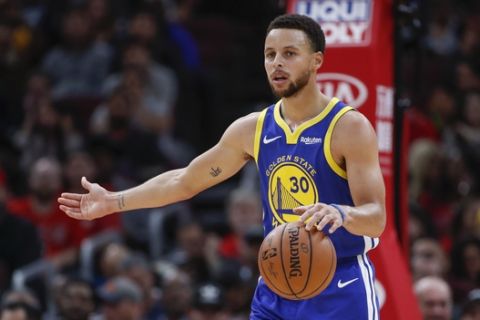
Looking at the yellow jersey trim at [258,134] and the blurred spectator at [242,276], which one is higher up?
the yellow jersey trim at [258,134]

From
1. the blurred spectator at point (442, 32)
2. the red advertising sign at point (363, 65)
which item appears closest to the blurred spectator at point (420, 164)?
the blurred spectator at point (442, 32)

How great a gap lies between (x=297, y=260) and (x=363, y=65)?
2.59 m

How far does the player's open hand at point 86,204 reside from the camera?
22.6 feet

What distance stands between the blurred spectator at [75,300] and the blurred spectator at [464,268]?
3438 mm

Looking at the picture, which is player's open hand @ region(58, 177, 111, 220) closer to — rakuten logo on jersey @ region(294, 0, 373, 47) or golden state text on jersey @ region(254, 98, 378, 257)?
golden state text on jersey @ region(254, 98, 378, 257)

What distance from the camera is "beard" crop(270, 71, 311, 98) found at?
6.38 meters

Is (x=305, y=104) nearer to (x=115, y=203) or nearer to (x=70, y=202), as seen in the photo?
(x=115, y=203)

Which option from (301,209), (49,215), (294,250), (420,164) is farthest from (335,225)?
(420,164)

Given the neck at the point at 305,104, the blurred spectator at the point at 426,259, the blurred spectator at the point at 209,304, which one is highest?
the neck at the point at 305,104

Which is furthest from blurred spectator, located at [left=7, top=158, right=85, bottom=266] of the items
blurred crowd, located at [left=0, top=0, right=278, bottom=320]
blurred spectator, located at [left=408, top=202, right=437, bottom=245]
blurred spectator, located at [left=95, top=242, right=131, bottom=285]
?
blurred spectator, located at [left=408, top=202, right=437, bottom=245]

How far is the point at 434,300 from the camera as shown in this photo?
9.31m

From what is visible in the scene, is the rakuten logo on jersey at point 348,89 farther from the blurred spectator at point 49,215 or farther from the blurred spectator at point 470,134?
the blurred spectator at point 470,134

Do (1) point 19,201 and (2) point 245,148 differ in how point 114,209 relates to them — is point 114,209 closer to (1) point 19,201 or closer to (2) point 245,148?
(2) point 245,148

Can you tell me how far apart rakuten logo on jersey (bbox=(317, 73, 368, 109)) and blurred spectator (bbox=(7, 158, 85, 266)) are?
454 cm
